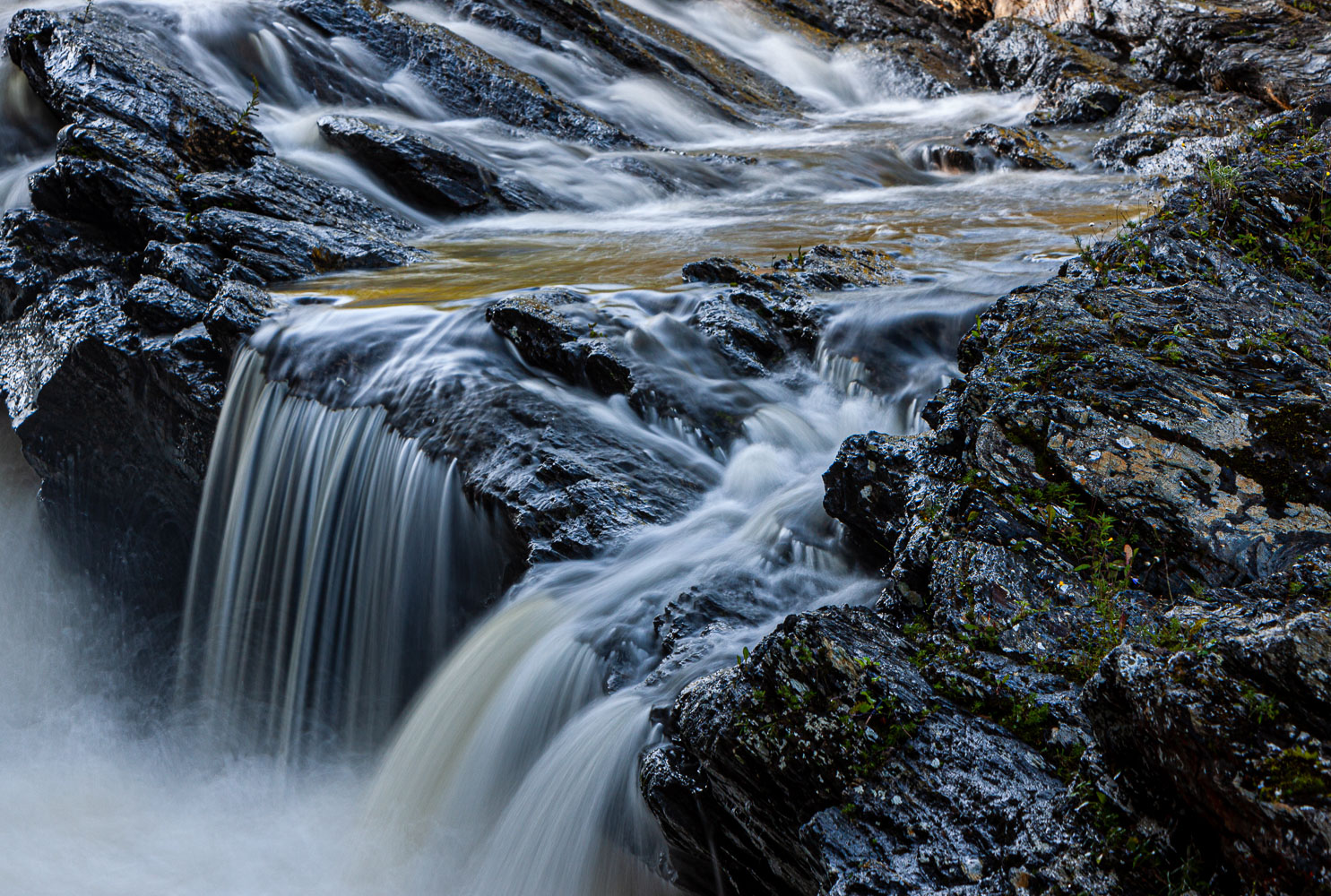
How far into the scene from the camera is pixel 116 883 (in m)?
4.61

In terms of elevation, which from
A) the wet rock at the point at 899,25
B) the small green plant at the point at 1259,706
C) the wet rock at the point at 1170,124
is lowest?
the small green plant at the point at 1259,706

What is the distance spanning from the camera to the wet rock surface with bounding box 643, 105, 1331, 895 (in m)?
2.11

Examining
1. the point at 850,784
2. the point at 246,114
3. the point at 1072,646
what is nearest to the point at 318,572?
the point at 850,784

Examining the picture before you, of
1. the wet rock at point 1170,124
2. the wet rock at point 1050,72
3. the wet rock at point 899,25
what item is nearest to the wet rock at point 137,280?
the wet rock at point 1170,124

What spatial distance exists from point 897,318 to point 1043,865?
15.3ft

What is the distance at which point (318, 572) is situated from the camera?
5777 mm

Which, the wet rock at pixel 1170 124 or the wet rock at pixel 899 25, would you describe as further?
the wet rock at pixel 899 25

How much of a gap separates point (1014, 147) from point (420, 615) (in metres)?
11.5

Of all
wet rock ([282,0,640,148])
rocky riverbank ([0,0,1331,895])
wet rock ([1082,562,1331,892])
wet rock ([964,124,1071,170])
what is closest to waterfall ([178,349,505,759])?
rocky riverbank ([0,0,1331,895])

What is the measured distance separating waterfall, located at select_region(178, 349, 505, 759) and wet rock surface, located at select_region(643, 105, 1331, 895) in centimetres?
234

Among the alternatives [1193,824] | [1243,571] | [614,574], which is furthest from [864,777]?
[614,574]

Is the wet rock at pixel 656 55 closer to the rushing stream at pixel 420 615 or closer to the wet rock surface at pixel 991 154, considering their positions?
the wet rock surface at pixel 991 154

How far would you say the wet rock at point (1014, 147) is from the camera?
510 inches

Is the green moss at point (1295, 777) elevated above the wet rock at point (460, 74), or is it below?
below
